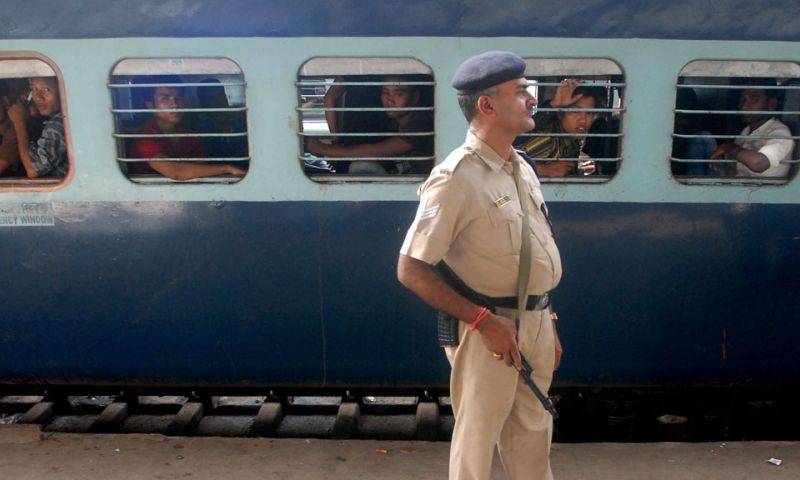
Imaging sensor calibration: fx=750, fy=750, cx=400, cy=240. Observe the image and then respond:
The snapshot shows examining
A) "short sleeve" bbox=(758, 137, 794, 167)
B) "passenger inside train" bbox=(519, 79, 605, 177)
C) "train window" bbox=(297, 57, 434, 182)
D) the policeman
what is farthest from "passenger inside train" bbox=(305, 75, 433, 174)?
"short sleeve" bbox=(758, 137, 794, 167)

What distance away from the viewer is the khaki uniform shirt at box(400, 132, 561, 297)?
2.36 meters

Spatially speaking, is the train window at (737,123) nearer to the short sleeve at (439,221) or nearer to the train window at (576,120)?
the train window at (576,120)

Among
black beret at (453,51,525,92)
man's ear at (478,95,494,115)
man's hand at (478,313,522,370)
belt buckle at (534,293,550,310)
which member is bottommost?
man's hand at (478,313,522,370)

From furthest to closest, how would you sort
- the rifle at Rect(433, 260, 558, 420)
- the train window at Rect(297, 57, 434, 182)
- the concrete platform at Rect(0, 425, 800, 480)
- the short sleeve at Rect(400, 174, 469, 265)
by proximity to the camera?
the train window at Rect(297, 57, 434, 182), the concrete platform at Rect(0, 425, 800, 480), the rifle at Rect(433, 260, 558, 420), the short sleeve at Rect(400, 174, 469, 265)

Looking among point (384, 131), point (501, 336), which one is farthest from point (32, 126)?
point (501, 336)

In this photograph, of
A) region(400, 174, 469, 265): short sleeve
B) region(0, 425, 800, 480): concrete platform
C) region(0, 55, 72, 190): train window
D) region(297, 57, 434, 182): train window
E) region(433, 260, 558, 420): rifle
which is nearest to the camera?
region(400, 174, 469, 265): short sleeve

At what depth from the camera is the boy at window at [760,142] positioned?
3.56 m

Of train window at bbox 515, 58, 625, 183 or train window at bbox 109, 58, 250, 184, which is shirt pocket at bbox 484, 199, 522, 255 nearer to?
train window at bbox 515, 58, 625, 183

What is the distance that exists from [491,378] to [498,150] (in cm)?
76

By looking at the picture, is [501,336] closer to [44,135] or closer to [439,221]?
[439,221]

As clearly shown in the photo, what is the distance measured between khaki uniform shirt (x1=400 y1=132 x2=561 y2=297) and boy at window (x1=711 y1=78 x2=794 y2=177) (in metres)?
1.60

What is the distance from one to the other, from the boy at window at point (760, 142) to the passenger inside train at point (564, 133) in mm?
647

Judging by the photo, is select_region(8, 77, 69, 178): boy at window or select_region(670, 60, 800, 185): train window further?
select_region(8, 77, 69, 178): boy at window

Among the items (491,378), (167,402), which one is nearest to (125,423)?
(167,402)
